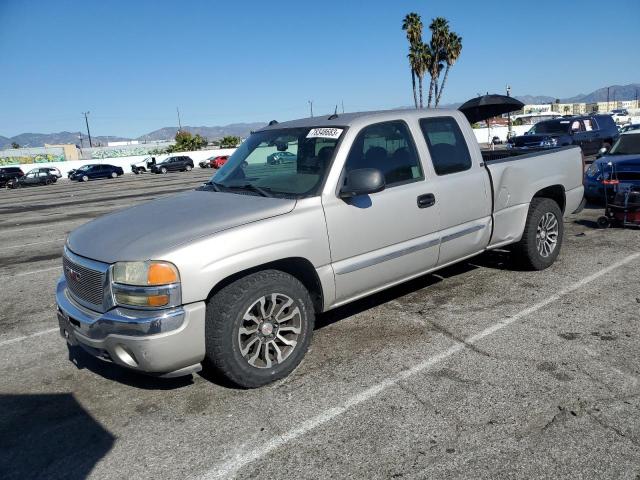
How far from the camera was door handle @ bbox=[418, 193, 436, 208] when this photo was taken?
427cm

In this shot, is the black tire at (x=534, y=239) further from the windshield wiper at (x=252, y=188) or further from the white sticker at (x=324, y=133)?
the windshield wiper at (x=252, y=188)

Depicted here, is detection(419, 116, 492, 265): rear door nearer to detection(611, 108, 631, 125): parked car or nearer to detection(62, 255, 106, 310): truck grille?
detection(62, 255, 106, 310): truck grille

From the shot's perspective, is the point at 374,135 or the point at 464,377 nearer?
the point at 464,377

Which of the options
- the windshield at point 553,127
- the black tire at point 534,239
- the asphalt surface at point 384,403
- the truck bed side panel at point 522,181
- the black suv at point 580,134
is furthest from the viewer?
the windshield at point 553,127

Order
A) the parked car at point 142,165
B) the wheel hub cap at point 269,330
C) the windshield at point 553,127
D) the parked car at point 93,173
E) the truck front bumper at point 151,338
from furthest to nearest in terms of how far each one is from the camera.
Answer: the parked car at point 142,165
the parked car at point 93,173
the windshield at point 553,127
the wheel hub cap at point 269,330
the truck front bumper at point 151,338

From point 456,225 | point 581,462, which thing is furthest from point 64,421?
point 456,225

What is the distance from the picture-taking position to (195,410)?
10.7 ft

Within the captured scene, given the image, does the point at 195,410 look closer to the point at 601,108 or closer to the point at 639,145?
the point at 639,145

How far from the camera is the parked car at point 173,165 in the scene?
46375 millimetres

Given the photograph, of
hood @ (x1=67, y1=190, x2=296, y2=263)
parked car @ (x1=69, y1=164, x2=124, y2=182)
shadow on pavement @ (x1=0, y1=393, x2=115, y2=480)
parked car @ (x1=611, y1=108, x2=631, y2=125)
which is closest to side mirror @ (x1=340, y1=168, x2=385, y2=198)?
hood @ (x1=67, y1=190, x2=296, y2=263)

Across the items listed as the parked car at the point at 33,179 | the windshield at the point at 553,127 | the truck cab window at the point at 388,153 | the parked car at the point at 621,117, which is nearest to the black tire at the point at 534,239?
the truck cab window at the point at 388,153

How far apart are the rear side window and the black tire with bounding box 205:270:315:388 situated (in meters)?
1.85

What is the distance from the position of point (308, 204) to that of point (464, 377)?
63.7 inches

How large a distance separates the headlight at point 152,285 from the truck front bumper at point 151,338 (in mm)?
57
